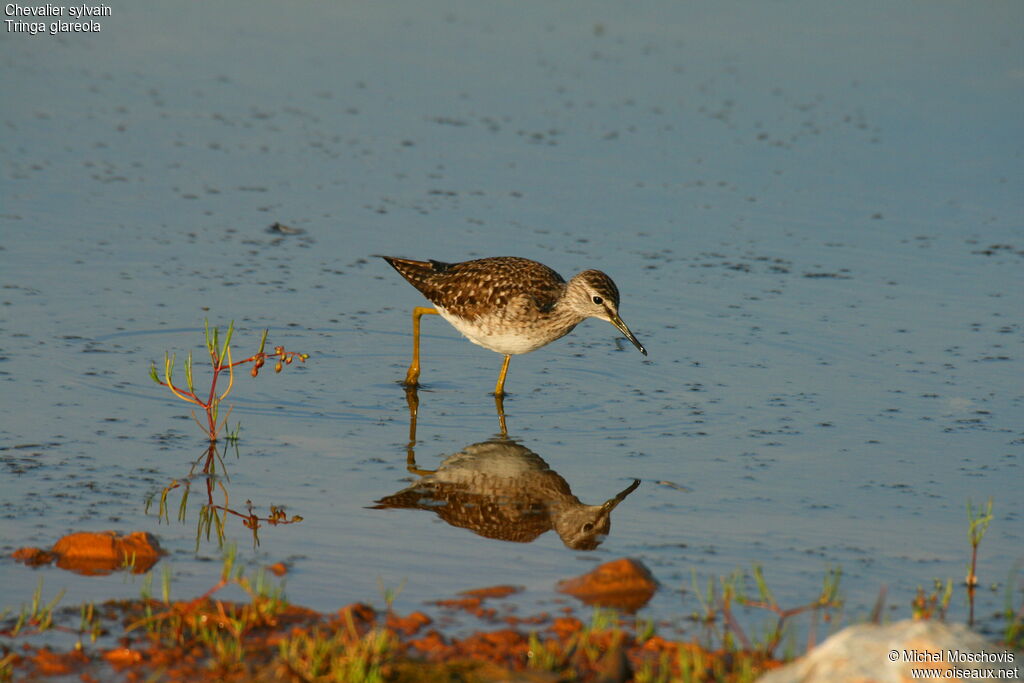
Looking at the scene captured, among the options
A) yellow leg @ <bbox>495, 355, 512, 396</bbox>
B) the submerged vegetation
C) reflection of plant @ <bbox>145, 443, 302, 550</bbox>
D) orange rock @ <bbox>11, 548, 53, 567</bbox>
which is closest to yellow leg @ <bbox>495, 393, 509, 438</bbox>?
yellow leg @ <bbox>495, 355, 512, 396</bbox>

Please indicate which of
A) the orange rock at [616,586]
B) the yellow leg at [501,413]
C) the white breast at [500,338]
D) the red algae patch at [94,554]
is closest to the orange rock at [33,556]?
the red algae patch at [94,554]

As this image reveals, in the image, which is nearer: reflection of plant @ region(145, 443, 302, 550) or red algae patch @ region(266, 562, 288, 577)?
red algae patch @ region(266, 562, 288, 577)

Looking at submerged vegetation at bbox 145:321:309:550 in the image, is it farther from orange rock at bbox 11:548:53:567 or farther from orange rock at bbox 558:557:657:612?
orange rock at bbox 558:557:657:612

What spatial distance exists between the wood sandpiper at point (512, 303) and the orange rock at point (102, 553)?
3.22m

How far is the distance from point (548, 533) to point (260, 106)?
8982 mm

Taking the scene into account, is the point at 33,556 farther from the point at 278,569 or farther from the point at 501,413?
the point at 501,413

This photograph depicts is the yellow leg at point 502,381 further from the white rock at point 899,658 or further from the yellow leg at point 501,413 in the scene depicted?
the white rock at point 899,658

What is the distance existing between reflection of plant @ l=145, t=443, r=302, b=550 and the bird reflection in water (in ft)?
1.79

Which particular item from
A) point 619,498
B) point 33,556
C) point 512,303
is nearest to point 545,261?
point 512,303

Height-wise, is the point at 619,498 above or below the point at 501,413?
below

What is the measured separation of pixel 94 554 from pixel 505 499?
2.13 metres

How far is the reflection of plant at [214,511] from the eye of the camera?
21.4 ft

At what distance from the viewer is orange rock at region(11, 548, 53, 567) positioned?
5980 mm

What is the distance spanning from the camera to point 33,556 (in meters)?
6.00
